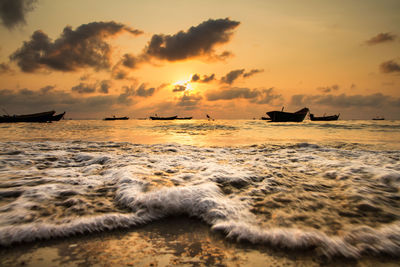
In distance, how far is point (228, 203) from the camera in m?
2.81

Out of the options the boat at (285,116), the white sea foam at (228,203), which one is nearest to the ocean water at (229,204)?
the white sea foam at (228,203)

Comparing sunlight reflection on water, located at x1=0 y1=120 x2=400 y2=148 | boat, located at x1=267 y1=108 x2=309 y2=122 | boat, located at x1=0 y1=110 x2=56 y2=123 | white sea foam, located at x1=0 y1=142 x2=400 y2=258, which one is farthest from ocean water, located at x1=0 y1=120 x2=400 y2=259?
boat, located at x1=0 y1=110 x2=56 y2=123

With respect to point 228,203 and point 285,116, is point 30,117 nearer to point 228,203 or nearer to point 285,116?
point 228,203

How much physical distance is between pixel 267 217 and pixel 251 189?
3.24ft

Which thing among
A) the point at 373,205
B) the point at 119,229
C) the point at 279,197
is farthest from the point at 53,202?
the point at 373,205

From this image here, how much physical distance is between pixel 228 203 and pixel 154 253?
4.28 feet

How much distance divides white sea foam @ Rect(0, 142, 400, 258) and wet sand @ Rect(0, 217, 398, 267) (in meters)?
0.12

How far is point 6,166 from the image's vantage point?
491 centimetres

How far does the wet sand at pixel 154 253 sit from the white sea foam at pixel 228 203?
0.12m

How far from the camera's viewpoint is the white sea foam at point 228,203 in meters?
2.06

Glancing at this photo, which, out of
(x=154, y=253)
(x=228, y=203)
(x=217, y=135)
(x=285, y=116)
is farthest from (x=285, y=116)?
(x=154, y=253)

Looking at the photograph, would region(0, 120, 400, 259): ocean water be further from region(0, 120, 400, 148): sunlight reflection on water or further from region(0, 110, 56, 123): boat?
region(0, 110, 56, 123): boat

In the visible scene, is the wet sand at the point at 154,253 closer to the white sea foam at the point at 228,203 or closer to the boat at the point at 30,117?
the white sea foam at the point at 228,203

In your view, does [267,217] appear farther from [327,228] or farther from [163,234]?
[163,234]
